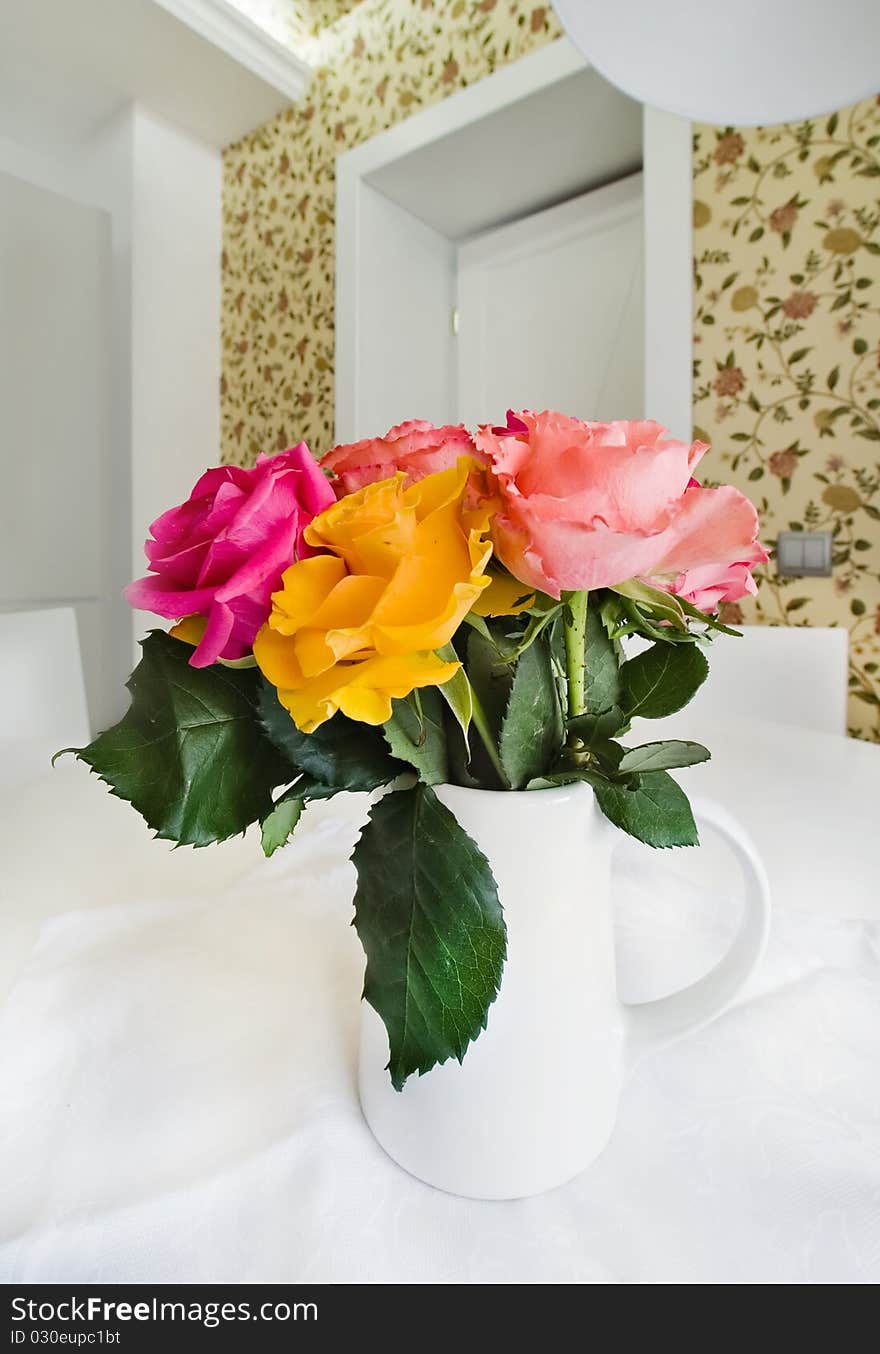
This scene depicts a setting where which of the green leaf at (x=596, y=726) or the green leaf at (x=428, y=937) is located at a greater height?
the green leaf at (x=596, y=726)

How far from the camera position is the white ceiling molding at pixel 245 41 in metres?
1.95

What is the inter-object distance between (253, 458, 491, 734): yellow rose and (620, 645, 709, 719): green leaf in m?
0.12

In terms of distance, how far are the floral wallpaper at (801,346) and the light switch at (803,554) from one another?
0.7 inches

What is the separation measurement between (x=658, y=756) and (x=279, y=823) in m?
0.16

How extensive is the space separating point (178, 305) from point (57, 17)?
75 centimetres

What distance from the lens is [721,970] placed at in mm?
331

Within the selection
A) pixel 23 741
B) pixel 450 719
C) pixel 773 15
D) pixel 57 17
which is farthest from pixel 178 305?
pixel 450 719

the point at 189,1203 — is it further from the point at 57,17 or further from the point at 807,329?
the point at 57,17

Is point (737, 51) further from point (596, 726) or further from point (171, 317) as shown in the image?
point (171, 317)

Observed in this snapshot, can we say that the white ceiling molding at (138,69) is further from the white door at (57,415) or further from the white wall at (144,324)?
the white door at (57,415)

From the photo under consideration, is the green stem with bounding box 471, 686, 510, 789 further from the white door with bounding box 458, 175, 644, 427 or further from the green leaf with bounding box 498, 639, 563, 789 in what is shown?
the white door with bounding box 458, 175, 644, 427

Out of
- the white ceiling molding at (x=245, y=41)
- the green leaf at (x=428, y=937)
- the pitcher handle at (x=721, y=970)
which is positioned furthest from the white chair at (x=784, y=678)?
the white ceiling molding at (x=245, y=41)

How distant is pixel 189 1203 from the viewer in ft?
1.01

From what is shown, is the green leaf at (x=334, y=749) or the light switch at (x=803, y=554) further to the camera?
the light switch at (x=803, y=554)
